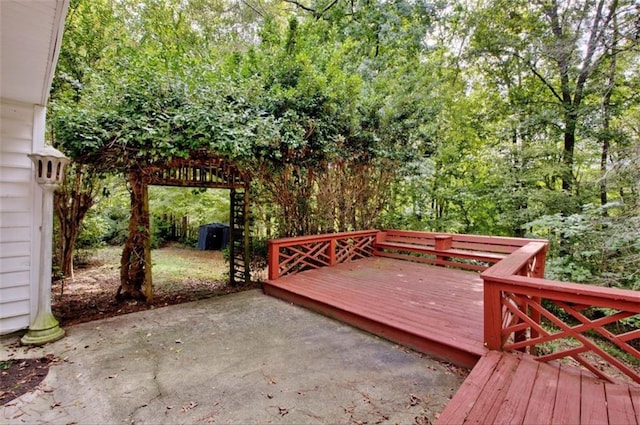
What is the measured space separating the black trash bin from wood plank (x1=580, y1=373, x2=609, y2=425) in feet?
31.2

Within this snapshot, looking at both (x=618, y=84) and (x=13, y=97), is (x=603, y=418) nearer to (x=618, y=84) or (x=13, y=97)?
(x=13, y=97)

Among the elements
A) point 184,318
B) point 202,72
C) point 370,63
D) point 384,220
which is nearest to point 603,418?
point 184,318

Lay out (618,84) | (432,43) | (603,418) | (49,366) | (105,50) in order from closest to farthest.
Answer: (603,418) < (49,366) < (105,50) < (618,84) < (432,43)

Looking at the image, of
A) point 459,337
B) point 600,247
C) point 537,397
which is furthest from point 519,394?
point 600,247

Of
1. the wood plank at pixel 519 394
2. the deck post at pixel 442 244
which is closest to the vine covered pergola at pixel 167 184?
the deck post at pixel 442 244

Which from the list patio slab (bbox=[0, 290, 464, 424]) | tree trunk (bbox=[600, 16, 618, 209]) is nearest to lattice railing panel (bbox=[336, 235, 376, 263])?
patio slab (bbox=[0, 290, 464, 424])

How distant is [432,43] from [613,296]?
28.0 feet

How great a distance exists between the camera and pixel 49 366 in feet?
8.18

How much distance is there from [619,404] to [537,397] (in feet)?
1.43

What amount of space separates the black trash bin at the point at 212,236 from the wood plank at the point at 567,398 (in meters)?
9.41

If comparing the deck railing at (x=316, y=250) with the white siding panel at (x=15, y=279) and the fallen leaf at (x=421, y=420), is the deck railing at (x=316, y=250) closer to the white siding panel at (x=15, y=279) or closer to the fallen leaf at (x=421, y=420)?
the white siding panel at (x=15, y=279)

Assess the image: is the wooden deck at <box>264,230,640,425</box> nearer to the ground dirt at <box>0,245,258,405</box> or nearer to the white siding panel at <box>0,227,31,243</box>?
the ground dirt at <box>0,245,258,405</box>

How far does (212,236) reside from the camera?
33.5 feet

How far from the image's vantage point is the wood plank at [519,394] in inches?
65.6
